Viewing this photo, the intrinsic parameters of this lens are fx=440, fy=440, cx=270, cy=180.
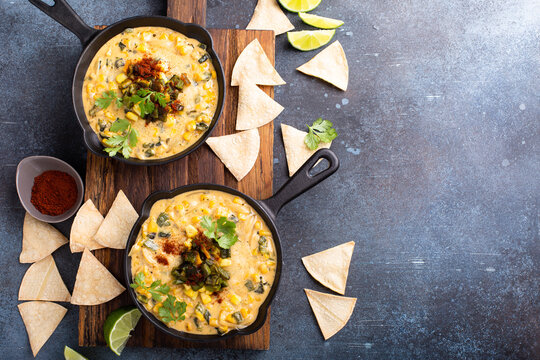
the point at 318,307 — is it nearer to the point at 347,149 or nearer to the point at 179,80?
the point at 347,149

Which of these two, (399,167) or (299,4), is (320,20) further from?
(399,167)

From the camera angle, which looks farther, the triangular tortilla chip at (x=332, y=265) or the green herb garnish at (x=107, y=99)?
the triangular tortilla chip at (x=332, y=265)

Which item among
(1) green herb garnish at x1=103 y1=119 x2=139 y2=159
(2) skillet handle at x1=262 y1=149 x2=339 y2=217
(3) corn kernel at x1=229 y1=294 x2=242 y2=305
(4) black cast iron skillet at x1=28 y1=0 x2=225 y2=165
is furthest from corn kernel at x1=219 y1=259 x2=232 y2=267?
(1) green herb garnish at x1=103 y1=119 x2=139 y2=159

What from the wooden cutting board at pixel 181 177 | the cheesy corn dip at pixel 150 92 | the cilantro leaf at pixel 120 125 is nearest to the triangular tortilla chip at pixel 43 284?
the wooden cutting board at pixel 181 177

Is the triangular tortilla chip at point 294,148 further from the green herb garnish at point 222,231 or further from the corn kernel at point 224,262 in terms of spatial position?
the corn kernel at point 224,262

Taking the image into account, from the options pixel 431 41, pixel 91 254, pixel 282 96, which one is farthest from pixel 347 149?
pixel 91 254
